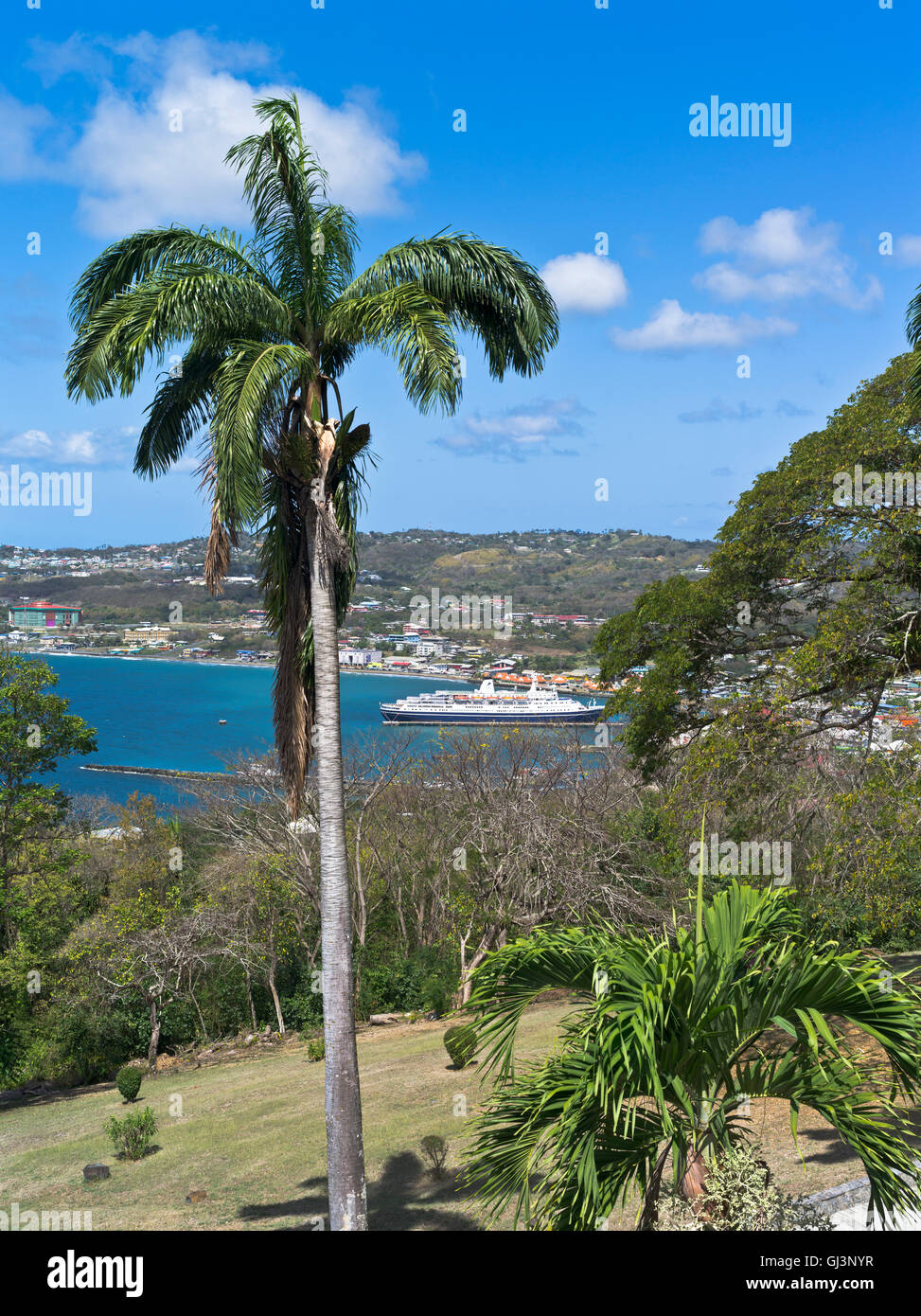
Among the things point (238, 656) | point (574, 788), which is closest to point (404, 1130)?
point (574, 788)

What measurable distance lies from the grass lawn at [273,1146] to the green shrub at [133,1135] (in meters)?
0.18

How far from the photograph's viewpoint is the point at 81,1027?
21.7 meters

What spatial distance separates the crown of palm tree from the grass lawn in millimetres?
5266

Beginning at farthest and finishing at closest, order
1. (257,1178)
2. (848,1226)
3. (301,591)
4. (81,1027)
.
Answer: (81,1027)
(257,1178)
(301,591)
(848,1226)

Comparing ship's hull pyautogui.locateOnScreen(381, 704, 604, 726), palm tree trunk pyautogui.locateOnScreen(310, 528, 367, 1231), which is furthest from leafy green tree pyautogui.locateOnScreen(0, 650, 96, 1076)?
ship's hull pyautogui.locateOnScreen(381, 704, 604, 726)

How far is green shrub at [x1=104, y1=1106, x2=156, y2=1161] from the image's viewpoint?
13531mm

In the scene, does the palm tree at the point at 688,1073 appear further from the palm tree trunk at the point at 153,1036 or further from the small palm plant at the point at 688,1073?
the palm tree trunk at the point at 153,1036

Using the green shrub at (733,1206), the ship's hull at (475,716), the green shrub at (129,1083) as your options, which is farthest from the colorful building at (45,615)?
the green shrub at (733,1206)

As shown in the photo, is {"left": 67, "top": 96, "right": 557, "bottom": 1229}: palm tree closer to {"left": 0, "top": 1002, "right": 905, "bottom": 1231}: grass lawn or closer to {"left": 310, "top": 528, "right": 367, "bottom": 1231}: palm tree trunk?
{"left": 310, "top": 528, "right": 367, "bottom": 1231}: palm tree trunk

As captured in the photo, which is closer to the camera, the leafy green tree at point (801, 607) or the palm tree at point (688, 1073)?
the palm tree at point (688, 1073)

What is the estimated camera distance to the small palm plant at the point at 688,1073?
192 inches

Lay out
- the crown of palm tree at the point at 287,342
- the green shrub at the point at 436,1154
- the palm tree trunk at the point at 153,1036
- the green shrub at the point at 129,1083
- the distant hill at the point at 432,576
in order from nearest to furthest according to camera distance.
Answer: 1. the crown of palm tree at the point at 287,342
2. the green shrub at the point at 436,1154
3. the green shrub at the point at 129,1083
4. the palm tree trunk at the point at 153,1036
5. the distant hill at the point at 432,576

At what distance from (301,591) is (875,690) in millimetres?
7484
